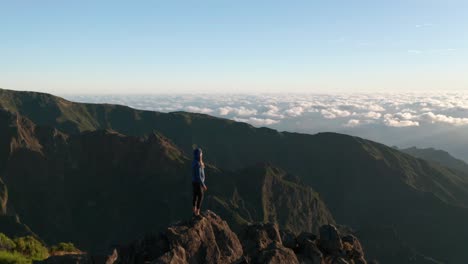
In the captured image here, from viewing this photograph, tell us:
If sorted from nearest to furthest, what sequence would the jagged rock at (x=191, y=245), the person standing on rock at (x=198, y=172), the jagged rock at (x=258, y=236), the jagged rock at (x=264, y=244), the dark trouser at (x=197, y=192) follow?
the jagged rock at (x=264, y=244), the jagged rock at (x=191, y=245), the person standing on rock at (x=198, y=172), the dark trouser at (x=197, y=192), the jagged rock at (x=258, y=236)

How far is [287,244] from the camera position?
38312mm

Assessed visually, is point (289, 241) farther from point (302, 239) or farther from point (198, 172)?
point (198, 172)

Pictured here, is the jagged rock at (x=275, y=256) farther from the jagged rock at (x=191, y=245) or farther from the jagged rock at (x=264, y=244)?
the jagged rock at (x=191, y=245)

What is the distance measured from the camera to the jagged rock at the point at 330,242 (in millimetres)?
39447

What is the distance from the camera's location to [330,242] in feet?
133

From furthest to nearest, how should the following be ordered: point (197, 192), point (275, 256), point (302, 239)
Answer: point (302, 239), point (197, 192), point (275, 256)

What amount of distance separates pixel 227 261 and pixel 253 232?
7.84 m

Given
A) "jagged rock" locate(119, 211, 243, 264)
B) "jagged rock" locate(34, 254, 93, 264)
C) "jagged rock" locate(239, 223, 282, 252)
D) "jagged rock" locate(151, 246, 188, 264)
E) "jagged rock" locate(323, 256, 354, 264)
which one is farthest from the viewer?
"jagged rock" locate(239, 223, 282, 252)

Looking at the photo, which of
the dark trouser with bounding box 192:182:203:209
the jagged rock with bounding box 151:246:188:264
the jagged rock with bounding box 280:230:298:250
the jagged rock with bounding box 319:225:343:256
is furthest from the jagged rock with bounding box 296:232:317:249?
the jagged rock with bounding box 151:246:188:264

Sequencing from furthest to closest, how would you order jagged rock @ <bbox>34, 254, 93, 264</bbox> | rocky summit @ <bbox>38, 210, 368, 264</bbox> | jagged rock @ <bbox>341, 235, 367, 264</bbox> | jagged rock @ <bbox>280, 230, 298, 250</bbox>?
jagged rock @ <bbox>341, 235, 367, 264</bbox> → jagged rock @ <bbox>280, 230, 298, 250</bbox> → jagged rock @ <bbox>34, 254, 93, 264</bbox> → rocky summit @ <bbox>38, 210, 368, 264</bbox>

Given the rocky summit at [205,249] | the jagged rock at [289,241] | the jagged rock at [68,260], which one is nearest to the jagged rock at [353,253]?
the rocky summit at [205,249]

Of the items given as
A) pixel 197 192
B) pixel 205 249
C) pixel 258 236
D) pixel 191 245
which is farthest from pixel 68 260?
pixel 258 236

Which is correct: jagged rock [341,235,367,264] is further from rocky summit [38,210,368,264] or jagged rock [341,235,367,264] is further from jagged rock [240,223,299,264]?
jagged rock [240,223,299,264]

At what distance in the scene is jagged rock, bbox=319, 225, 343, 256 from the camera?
39.4 m
